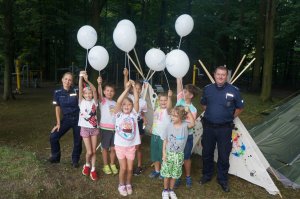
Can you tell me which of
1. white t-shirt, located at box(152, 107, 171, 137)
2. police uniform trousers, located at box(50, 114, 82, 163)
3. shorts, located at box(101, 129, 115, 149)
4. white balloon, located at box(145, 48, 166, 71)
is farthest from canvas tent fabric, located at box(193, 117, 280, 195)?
police uniform trousers, located at box(50, 114, 82, 163)

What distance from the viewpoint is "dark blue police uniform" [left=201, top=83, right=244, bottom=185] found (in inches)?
172

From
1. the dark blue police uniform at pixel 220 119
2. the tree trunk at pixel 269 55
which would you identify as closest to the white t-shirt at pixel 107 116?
the dark blue police uniform at pixel 220 119

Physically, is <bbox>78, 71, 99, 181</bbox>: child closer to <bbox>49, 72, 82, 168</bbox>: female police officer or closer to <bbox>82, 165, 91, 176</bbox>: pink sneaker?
<bbox>82, 165, 91, 176</bbox>: pink sneaker

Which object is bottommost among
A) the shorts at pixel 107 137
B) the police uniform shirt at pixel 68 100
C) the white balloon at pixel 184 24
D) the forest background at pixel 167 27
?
the shorts at pixel 107 137

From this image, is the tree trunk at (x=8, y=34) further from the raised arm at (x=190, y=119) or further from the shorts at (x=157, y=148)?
the raised arm at (x=190, y=119)

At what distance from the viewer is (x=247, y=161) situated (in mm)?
4742

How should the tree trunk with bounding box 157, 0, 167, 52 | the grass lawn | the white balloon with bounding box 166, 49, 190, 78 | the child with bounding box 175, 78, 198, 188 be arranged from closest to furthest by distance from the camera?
the grass lawn
the white balloon with bounding box 166, 49, 190, 78
the child with bounding box 175, 78, 198, 188
the tree trunk with bounding box 157, 0, 167, 52

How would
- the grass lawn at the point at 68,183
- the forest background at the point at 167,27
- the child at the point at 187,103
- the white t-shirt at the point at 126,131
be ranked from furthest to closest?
the forest background at the point at 167,27 → the child at the point at 187,103 → the white t-shirt at the point at 126,131 → the grass lawn at the point at 68,183

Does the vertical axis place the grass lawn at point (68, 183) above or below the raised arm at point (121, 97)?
below

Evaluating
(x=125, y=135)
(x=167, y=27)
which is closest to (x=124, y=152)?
(x=125, y=135)

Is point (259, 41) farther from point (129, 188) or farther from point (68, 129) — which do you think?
point (129, 188)

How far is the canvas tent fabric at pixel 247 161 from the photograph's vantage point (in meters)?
4.59

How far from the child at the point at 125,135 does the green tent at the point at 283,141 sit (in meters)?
2.54

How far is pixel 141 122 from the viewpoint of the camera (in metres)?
5.17
